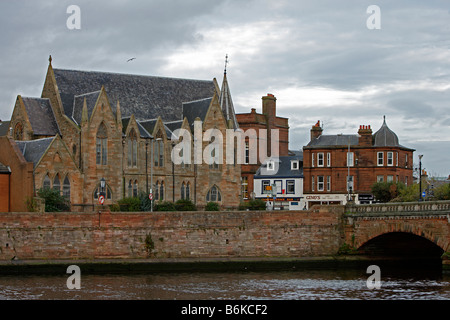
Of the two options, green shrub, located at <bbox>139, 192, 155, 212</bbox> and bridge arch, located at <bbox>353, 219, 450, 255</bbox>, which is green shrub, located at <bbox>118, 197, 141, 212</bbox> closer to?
green shrub, located at <bbox>139, 192, 155, 212</bbox>

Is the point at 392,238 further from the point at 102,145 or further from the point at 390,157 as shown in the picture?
the point at 390,157

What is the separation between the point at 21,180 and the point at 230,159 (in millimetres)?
24174

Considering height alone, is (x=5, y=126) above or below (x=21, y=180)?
above

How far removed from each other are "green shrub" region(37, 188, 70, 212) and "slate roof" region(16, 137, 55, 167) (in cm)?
288

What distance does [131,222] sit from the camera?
56.2 m

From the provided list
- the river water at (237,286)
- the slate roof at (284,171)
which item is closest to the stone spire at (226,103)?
the slate roof at (284,171)

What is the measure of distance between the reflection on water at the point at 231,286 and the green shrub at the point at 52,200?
42.7 ft

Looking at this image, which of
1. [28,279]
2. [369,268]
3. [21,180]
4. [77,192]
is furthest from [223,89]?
[28,279]

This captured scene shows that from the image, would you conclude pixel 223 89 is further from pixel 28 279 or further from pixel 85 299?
pixel 85 299

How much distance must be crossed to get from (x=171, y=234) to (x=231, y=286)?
10211 millimetres

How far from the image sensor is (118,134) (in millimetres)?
74500

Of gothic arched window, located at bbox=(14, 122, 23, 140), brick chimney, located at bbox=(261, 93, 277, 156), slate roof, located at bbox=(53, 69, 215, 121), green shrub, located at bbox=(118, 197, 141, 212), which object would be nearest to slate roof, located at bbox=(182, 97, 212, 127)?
slate roof, located at bbox=(53, 69, 215, 121)

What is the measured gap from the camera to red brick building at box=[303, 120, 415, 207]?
87.2 m

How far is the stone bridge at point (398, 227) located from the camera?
167 ft
